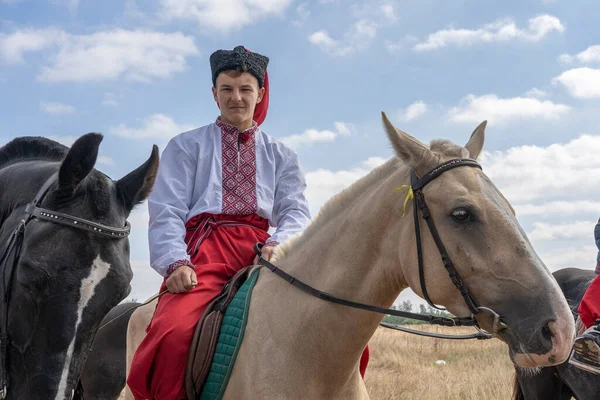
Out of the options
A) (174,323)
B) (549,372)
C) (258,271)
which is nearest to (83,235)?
(174,323)

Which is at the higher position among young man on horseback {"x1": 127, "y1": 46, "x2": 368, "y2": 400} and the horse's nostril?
young man on horseback {"x1": 127, "y1": 46, "x2": 368, "y2": 400}

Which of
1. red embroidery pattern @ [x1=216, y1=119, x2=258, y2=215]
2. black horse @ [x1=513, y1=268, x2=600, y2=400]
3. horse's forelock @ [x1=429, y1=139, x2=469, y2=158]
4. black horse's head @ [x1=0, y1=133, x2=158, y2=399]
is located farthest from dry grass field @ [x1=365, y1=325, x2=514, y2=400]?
black horse's head @ [x1=0, y1=133, x2=158, y2=399]

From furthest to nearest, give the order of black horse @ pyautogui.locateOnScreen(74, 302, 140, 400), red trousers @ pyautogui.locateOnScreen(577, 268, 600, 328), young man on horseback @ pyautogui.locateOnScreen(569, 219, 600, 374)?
1. black horse @ pyautogui.locateOnScreen(74, 302, 140, 400)
2. red trousers @ pyautogui.locateOnScreen(577, 268, 600, 328)
3. young man on horseback @ pyautogui.locateOnScreen(569, 219, 600, 374)

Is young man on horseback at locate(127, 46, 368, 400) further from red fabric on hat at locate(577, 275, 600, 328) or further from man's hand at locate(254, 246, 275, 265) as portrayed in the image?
red fabric on hat at locate(577, 275, 600, 328)

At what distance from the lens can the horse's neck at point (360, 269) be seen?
3.16m

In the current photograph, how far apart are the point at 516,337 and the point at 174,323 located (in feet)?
6.27

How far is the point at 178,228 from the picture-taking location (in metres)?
4.00

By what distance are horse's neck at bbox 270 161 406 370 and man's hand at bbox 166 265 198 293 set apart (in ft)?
2.51

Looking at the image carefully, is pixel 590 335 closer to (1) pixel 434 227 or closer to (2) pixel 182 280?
(1) pixel 434 227

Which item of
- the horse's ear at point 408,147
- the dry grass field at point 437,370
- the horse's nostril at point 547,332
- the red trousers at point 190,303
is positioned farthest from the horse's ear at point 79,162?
the dry grass field at point 437,370

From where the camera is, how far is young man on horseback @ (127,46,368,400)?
354 cm

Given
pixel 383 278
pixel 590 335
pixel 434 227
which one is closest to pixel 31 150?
pixel 383 278

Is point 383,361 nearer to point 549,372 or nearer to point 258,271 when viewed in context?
point 549,372

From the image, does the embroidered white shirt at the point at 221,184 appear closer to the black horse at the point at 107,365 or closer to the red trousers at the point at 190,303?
the red trousers at the point at 190,303
